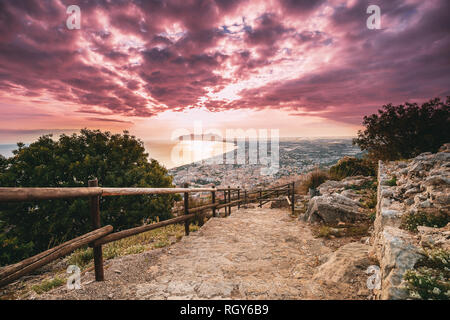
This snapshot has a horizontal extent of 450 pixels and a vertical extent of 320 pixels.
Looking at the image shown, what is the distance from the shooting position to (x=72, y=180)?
664 centimetres

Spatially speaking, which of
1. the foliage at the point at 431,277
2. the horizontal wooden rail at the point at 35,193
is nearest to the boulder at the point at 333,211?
the foliage at the point at 431,277

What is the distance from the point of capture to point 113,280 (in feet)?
8.08

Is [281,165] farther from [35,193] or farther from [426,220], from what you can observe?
[35,193]

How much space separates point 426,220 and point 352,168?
13359mm

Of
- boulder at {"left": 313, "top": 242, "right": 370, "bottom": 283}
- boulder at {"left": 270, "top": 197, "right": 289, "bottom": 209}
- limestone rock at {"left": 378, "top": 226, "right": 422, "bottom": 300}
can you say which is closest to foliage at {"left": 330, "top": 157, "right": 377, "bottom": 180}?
boulder at {"left": 270, "top": 197, "right": 289, "bottom": 209}

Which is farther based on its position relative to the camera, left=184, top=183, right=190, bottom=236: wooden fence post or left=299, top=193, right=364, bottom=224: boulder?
left=299, top=193, right=364, bottom=224: boulder

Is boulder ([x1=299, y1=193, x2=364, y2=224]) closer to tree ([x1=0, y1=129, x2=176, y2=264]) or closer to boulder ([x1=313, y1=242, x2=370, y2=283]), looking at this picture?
boulder ([x1=313, y1=242, x2=370, y2=283])

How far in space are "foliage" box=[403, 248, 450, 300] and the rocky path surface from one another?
0.66 metres

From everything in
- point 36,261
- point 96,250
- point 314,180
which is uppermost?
point 36,261

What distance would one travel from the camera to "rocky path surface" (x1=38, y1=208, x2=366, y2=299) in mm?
2074

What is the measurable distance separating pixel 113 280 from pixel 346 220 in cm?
520

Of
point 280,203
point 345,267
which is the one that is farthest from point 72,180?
point 280,203
